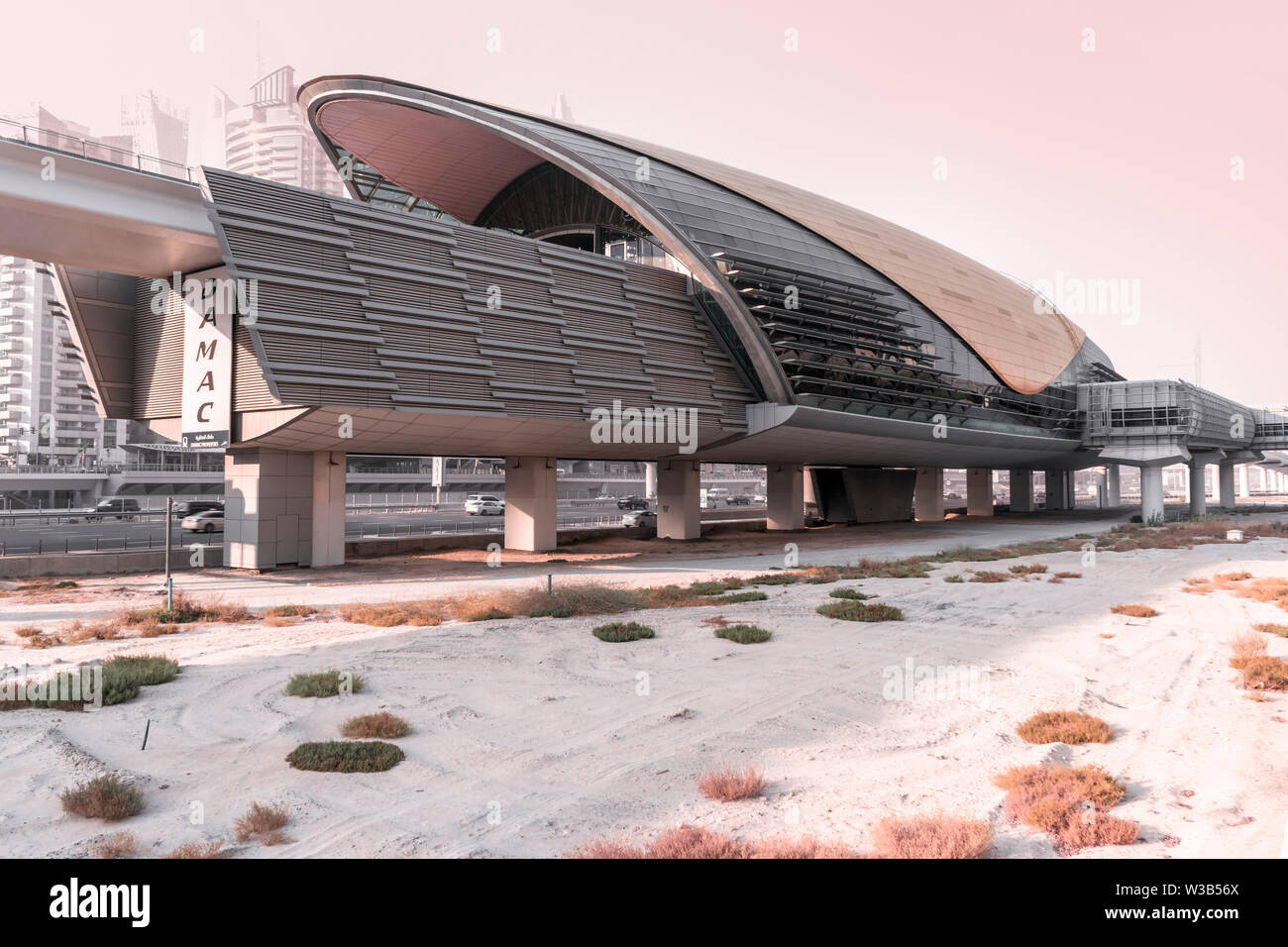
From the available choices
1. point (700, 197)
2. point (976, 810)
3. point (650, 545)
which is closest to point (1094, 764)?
point (976, 810)

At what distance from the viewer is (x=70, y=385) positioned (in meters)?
129

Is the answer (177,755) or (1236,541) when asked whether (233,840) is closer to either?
(177,755)

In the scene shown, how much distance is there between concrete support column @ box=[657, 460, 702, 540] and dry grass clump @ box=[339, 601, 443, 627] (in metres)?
26.3

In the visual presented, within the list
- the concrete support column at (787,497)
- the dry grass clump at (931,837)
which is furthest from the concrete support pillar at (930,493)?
the dry grass clump at (931,837)

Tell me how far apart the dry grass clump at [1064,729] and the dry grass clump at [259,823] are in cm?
836

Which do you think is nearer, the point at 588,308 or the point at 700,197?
the point at 588,308

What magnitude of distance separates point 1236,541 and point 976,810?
4036 cm

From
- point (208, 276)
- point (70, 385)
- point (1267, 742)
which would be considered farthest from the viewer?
point (70, 385)

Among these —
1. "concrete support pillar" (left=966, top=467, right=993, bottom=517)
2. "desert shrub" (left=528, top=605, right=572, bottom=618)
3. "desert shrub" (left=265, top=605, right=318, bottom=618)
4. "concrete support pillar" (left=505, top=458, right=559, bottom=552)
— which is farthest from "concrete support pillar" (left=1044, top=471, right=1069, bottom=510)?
"desert shrub" (left=265, top=605, right=318, bottom=618)

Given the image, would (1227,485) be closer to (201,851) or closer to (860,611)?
(860,611)

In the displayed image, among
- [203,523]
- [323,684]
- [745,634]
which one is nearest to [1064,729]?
[745,634]

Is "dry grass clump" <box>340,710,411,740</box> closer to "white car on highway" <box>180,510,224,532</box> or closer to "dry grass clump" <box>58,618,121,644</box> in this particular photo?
"dry grass clump" <box>58,618,121,644</box>

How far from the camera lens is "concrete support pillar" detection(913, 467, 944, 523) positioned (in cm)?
6669

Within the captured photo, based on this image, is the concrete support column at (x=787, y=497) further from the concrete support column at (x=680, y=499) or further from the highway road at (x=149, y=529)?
the highway road at (x=149, y=529)
